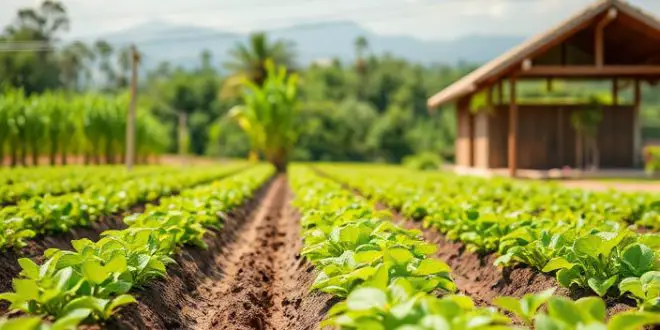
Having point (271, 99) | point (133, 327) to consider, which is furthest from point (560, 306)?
point (271, 99)

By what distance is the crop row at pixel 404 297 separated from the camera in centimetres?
301

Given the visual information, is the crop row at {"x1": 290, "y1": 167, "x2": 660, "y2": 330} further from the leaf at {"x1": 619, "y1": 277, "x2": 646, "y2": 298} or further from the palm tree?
the palm tree

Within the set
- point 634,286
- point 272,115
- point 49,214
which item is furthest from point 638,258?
point 272,115

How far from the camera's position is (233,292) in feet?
22.8

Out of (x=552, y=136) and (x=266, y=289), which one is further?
(x=552, y=136)

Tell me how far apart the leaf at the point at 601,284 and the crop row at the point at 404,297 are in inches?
17.7

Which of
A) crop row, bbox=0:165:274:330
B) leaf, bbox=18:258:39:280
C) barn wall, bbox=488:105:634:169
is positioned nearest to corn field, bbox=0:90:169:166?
barn wall, bbox=488:105:634:169

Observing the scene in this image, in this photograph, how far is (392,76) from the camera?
70.8 meters

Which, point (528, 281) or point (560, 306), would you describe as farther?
point (528, 281)

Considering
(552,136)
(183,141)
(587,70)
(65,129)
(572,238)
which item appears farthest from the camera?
(183,141)

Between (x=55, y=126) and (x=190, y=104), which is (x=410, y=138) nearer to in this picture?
(x=190, y=104)

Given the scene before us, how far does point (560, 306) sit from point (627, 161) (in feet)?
70.2

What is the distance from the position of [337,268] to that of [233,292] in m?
2.46

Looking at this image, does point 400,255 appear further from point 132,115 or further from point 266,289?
point 132,115
